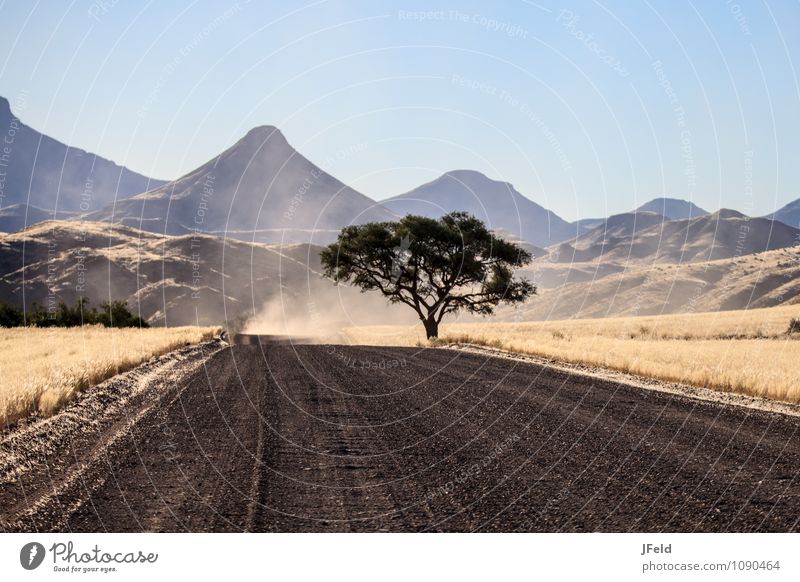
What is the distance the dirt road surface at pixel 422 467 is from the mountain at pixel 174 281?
300 ft


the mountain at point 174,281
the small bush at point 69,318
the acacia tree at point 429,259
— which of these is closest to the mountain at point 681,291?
the mountain at point 174,281

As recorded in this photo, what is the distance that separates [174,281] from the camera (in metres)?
150

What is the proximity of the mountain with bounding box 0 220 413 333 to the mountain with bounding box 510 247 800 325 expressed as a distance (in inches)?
1697

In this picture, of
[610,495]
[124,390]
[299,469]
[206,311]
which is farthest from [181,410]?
[206,311]

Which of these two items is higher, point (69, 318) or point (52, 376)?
point (69, 318)

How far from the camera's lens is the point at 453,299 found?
51250 mm

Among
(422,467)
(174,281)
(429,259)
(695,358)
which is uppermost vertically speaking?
(174,281)

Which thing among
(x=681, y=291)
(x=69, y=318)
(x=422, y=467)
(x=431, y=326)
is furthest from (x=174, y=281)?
(x=422, y=467)

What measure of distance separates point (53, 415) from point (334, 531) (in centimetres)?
901

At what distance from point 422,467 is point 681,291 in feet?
Answer: 556

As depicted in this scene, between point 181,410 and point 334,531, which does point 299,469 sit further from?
point 181,410

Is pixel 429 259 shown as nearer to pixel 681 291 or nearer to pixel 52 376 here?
pixel 52 376

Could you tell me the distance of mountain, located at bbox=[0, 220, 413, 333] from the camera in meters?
131

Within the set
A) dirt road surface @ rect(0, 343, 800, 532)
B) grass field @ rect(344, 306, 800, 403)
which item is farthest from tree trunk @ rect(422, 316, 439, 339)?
dirt road surface @ rect(0, 343, 800, 532)
